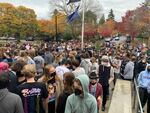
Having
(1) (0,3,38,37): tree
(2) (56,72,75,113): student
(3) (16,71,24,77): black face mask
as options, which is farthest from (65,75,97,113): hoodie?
(1) (0,3,38,37): tree

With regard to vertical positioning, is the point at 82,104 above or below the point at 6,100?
below

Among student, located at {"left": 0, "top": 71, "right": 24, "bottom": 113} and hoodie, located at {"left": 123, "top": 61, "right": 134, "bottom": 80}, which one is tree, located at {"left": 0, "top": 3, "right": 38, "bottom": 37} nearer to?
hoodie, located at {"left": 123, "top": 61, "right": 134, "bottom": 80}

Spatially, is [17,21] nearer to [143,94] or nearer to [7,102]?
[143,94]

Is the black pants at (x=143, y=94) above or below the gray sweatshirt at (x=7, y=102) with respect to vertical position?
below

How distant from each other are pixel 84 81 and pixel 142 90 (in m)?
6.94

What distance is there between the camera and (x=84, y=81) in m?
5.79

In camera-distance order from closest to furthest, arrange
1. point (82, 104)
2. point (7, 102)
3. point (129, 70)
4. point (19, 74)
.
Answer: point (7, 102) < point (82, 104) < point (19, 74) < point (129, 70)

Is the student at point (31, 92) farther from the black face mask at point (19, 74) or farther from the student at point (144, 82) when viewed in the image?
the student at point (144, 82)

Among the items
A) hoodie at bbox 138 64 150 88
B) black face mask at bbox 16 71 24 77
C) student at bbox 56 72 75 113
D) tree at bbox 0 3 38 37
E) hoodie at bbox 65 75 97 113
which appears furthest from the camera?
tree at bbox 0 3 38 37

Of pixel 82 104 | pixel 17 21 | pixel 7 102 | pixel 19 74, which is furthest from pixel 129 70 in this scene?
pixel 17 21

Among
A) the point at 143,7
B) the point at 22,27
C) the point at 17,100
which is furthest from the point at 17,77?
the point at 22,27

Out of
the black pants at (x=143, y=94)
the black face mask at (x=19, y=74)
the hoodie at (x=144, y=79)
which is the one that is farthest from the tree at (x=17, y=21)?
the black face mask at (x=19, y=74)

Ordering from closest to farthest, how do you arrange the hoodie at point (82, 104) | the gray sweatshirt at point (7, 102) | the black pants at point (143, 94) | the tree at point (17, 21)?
1. the gray sweatshirt at point (7, 102)
2. the hoodie at point (82, 104)
3. the black pants at point (143, 94)
4. the tree at point (17, 21)

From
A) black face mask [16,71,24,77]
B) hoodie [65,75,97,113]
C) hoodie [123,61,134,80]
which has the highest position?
black face mask [16,71,24,77]
